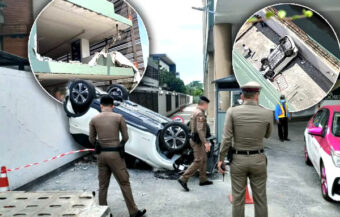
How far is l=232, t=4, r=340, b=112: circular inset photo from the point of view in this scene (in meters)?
7.97

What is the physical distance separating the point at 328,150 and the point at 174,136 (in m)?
2.73

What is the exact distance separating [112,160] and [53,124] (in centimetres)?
288

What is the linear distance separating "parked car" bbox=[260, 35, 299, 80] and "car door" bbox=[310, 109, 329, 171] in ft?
9.52

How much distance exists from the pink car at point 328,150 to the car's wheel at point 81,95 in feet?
14.1

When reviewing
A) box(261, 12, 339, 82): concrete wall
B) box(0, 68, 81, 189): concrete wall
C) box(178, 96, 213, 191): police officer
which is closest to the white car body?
box(178, 96, 213, 191): police officer

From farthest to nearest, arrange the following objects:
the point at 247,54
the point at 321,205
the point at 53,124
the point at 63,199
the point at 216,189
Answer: the point at 247,54 → the point at 53,124 → the point at 216,189 → the point at 321,205 → the point at 63,199

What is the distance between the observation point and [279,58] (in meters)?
8.48

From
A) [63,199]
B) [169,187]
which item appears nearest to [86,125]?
[169,187]

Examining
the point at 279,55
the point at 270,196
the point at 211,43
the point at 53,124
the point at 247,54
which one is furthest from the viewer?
the point at 211,43

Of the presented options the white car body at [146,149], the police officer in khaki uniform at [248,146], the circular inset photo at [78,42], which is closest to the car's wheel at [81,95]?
the white car body at [146,149]

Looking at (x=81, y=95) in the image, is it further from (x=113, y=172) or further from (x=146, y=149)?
(x=113, y=172)

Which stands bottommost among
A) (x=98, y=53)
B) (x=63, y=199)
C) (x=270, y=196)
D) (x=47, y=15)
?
(x=270, y=196)

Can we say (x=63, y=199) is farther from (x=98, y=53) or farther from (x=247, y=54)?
(x=247, y=54)

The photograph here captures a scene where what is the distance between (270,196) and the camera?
4523mm
